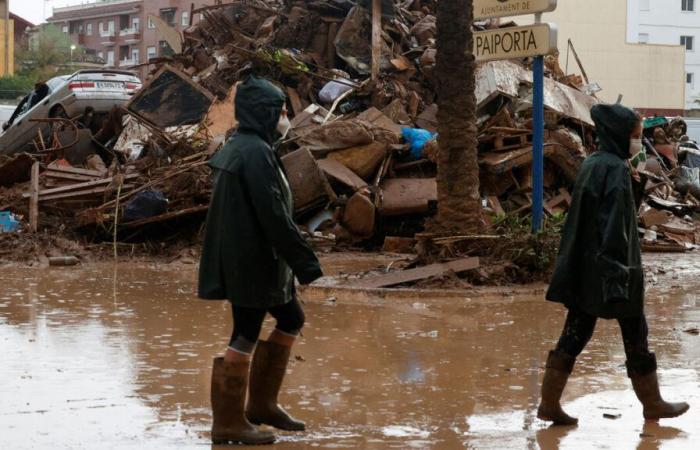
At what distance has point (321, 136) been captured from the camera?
1639 cm

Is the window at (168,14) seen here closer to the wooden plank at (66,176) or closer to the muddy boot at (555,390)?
the wooden plank at (66,176)

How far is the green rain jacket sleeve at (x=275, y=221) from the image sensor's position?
5.45 metres

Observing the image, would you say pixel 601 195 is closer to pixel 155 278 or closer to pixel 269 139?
pixel 269 139

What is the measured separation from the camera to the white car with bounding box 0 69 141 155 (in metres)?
21.9

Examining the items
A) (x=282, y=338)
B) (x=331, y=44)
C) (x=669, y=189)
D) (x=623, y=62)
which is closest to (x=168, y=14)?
(x=623, y=62)

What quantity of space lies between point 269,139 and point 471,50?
698 centimetres

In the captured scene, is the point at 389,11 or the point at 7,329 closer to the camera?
the point at 7,329

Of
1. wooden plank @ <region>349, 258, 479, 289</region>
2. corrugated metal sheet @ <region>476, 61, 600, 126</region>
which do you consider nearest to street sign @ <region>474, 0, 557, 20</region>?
wooden plank @ <region>349, 258, 479, 289</region>

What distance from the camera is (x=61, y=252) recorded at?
49.3 feet

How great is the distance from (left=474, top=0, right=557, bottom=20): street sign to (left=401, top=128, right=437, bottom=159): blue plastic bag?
385 centimetres

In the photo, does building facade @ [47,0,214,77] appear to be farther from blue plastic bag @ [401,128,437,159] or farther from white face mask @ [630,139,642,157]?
white face mask @ [630,139,642,157]

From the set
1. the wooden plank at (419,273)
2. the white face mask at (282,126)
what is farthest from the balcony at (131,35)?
the white face mask at (282,126)

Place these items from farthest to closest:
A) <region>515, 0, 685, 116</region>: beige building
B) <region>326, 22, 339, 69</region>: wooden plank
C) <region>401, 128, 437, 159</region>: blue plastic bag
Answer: <region>515, 0, 685, 116</region>: beige building → <region>326, 22, 339, 69</region>: wooden plank → <region>401, 128, 437, 159</region>: blue plastic bag

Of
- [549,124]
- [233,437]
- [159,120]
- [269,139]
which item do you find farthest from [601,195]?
[159,120]
